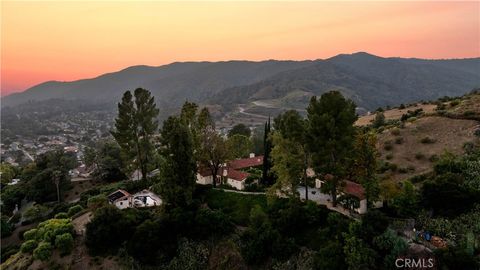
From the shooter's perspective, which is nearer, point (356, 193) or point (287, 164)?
point (356, 193)

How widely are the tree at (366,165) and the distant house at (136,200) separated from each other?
70.8 ft

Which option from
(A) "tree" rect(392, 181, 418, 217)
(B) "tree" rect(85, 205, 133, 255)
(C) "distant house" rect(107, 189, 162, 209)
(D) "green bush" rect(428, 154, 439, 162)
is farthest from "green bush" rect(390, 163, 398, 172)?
(B) "tree" rect(85, 205, 133, 255)

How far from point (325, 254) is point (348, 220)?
3848 mm

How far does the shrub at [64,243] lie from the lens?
1406 inches

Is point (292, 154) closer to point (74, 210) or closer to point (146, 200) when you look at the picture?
point (146, 200)

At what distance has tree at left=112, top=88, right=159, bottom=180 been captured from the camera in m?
47.4

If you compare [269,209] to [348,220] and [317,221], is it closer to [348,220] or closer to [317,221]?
[317,221]

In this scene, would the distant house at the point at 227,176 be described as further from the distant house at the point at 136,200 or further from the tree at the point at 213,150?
the distant house at the point at 136,200

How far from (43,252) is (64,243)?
77.1 inches

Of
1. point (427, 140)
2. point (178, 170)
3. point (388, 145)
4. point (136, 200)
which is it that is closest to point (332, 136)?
point (178, 170)

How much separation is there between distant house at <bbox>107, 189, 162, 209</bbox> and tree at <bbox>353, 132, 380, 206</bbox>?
70.8 ft

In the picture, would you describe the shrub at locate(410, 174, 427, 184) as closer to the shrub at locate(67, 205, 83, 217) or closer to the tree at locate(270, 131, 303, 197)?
the tree at locate(270, 131, 303, 197)

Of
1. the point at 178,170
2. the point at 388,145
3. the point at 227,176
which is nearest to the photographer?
the point at 178,170

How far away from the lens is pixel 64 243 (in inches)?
1411
